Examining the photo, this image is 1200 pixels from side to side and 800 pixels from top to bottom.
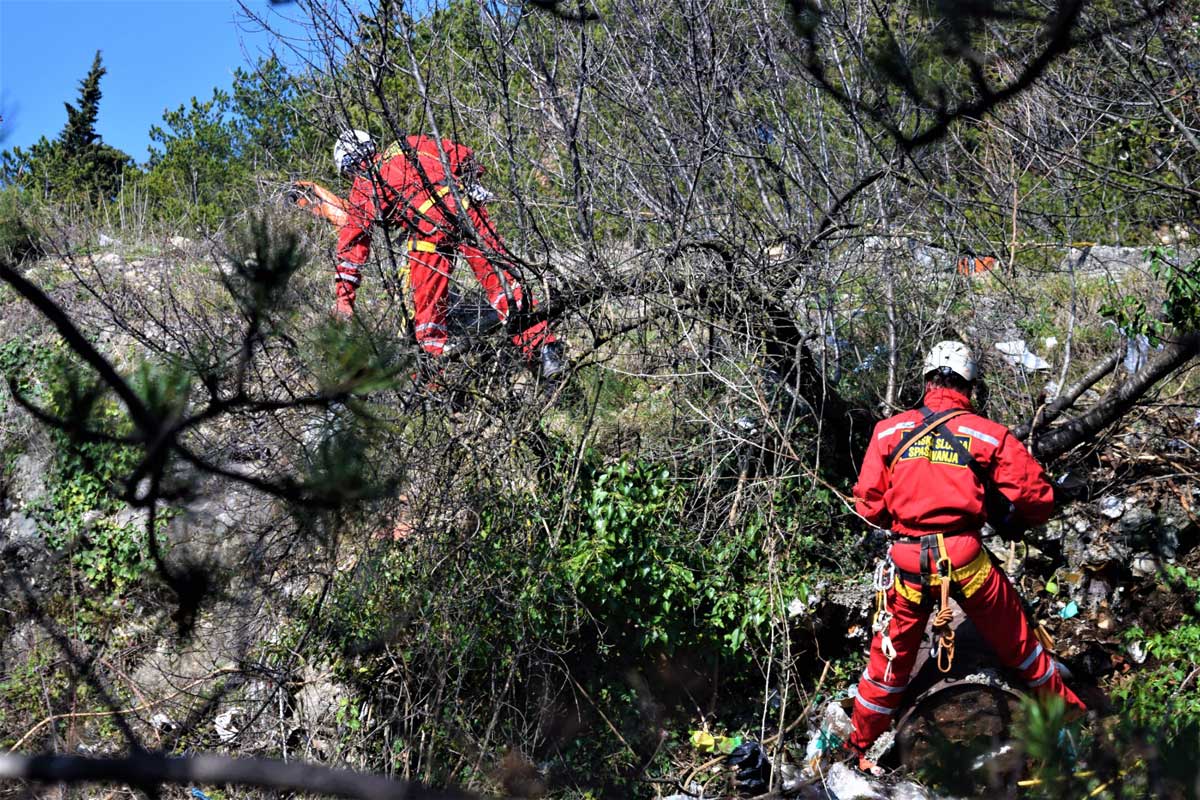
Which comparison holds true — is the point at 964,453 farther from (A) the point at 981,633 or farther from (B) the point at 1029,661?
(B) the point at 1029,661

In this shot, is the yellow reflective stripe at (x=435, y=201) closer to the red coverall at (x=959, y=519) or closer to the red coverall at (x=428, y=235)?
the red coverall at (x=428, y=235)

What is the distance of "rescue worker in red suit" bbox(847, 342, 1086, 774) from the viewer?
4605 mm

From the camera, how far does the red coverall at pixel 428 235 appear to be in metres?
5.65

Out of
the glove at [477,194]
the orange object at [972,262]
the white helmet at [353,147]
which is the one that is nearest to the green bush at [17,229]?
the white helmet at [353,147]

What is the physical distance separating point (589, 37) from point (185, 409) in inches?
164

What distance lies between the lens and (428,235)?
5.86 meters

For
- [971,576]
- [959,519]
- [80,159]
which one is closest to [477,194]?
[959,519]

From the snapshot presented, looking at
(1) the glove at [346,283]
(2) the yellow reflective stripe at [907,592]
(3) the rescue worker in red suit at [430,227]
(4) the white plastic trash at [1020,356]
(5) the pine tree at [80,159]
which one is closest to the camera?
(2) the yellow reflective stripe at [907,592]

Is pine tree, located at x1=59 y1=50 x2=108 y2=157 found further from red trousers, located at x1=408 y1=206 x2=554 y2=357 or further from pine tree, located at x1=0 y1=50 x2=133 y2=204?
red trousers, located at x1=408 y1=206 x2=554 y2=357

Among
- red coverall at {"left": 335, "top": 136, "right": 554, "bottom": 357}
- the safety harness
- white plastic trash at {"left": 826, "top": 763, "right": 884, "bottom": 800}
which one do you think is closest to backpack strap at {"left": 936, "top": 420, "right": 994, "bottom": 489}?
the safety harness

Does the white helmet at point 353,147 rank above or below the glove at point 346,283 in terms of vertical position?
above

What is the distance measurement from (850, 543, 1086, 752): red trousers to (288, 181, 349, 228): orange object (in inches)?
140

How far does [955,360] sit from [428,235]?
9.04ft

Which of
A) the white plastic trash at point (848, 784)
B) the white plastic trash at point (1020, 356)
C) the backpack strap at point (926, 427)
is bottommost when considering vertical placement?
the white plastic trash at point (848, 784)
